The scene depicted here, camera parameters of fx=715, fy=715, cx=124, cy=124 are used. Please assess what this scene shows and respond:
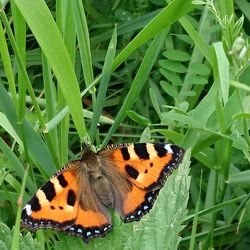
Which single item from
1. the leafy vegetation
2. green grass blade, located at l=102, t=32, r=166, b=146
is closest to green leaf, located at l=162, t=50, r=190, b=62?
the leafy vegetation

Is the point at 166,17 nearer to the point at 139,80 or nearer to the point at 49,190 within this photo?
the point at 139,80

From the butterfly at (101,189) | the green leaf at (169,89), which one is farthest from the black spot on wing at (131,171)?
the green leaf at (169,89)

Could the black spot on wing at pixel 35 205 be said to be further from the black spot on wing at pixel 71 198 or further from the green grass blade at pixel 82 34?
the green grass blade at pixel 82 34

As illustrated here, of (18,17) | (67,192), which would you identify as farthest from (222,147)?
(18,17)

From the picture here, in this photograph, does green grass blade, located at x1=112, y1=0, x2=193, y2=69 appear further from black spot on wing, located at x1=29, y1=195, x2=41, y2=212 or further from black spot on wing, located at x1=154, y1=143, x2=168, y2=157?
black spot on wing, located at x1=29, y1=195, x2=41, y2=212

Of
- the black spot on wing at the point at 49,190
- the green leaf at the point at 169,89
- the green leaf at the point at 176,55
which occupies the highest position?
the green leaf at the point at 176,55

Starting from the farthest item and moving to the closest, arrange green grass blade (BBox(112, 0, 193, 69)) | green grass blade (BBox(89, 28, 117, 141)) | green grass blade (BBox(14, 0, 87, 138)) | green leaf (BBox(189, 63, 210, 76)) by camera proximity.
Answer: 1. green leaf (BBox(189, 63, 210, 76))
2. green grass blade (BBox(89, 28, 117, 141))
3. green grass blade (BBox(112, 0, 193, 69))
4. green grass blade (BBox(14, 0, 87, 138))
